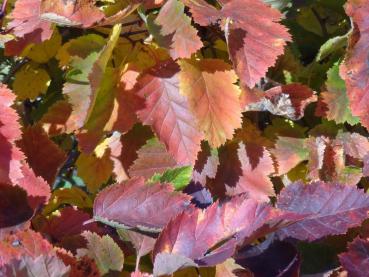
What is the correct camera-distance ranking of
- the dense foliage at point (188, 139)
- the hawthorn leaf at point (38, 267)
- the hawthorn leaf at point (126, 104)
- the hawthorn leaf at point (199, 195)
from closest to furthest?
the hawthorn leaf at point (38, 267) → the dense foliage at point (188, 139) → the hawthorn leaf at point (199, 195) → the hawthorn leaf at point (126, 104)

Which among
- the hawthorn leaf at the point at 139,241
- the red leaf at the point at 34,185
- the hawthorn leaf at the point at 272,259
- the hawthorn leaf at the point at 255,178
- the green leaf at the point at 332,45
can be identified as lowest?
the hawthorn leaf at the point at 255,178

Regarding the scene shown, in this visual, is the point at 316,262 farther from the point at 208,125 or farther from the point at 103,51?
the point at 103,51

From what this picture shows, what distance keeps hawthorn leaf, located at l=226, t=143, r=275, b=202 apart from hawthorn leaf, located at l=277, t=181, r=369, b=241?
18 cm

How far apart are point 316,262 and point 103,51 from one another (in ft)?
1.18

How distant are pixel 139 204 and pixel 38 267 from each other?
0.16 metres

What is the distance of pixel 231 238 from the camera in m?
0.59

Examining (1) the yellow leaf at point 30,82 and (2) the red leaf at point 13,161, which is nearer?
(2) the red leaf at point 13,161

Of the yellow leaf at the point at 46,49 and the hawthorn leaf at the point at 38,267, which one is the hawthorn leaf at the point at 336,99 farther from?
the hawthorn leaf at the point at 38,267

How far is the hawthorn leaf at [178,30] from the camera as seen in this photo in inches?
30.5

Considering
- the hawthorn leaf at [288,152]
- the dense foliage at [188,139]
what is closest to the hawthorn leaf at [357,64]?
the dense foliage at [188,139]

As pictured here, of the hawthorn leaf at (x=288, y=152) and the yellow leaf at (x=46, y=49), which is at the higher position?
the yellow leaf at (x=46, y=49)

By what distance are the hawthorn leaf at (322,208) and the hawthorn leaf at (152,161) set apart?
0.78 feet

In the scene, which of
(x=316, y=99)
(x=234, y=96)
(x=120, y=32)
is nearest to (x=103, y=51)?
(x=120, y=32)

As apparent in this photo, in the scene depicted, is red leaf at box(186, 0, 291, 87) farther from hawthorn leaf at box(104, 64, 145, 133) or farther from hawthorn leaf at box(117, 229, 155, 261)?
hawthorn leaf at box(117, 229, 155, 261)
